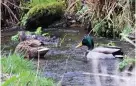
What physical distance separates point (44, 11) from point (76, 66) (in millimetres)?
4948

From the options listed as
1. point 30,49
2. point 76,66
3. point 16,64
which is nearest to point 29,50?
point 30,49

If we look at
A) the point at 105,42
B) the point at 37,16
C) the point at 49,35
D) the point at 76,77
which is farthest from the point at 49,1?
the point at 76,77

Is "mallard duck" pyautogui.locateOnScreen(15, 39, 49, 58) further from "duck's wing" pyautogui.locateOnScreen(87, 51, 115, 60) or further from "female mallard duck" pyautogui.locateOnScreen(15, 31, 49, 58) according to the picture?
"duck's wing" pyautogui.locateOnScreen(87, 51, 115, 60)

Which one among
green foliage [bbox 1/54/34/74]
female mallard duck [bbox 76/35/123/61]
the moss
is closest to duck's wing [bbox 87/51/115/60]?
female mallard duck [bbox 76/35/123/61]

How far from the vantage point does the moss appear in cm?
1065

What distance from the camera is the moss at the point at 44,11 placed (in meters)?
10.7

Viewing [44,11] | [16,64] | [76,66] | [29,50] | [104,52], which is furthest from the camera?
[44,11]

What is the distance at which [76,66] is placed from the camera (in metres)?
6.05

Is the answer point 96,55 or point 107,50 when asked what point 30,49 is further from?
point 107,50

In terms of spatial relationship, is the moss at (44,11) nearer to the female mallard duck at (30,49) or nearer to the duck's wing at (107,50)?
the female mallard duck at (30,49)

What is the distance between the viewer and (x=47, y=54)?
7078mm

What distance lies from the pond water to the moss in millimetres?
2133

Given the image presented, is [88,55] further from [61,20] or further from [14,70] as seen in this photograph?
[61,20]

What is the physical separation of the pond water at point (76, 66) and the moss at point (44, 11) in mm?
2133
